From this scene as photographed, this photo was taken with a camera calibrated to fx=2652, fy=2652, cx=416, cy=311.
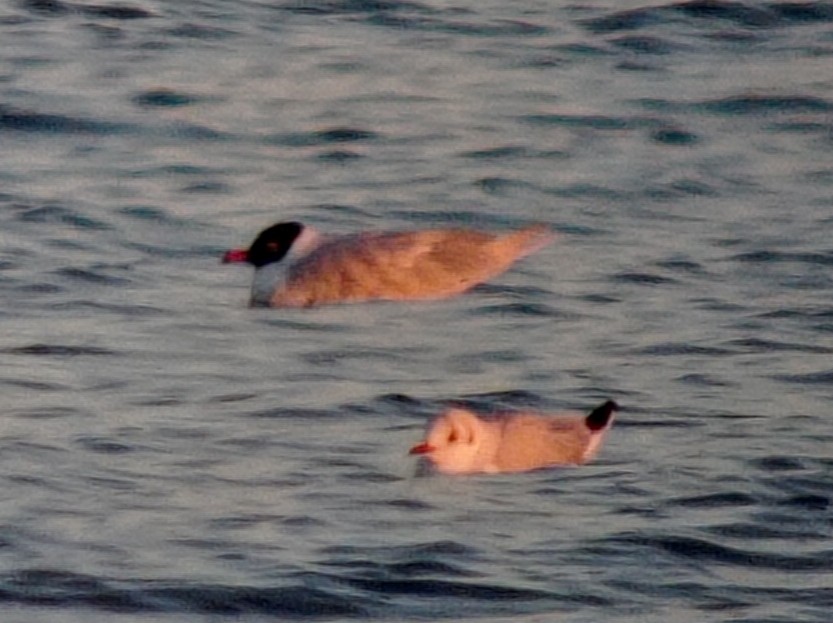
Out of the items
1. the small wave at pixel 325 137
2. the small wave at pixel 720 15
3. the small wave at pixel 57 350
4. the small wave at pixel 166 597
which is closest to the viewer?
the small wave at pixel 166 597

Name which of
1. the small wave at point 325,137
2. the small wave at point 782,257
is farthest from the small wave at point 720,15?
the small wave at point 782,257

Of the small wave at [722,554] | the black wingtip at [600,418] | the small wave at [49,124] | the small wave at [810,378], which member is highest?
the black wingtip at [600,418]

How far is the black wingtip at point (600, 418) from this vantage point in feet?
26.2

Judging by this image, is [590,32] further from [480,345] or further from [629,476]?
[629,476]

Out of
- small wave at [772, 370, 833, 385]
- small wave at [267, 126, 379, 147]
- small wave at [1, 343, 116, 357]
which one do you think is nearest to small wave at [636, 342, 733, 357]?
small wave at [772, 370, 833, 385]

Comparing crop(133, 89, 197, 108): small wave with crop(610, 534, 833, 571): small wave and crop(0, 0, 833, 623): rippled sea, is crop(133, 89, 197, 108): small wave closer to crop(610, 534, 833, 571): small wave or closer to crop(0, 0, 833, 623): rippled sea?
crop(0, 0, 833, 623): rippled sea

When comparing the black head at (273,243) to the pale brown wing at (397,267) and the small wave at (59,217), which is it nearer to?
the pale brown wing at (397,267)

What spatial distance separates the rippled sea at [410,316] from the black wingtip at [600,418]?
10cm

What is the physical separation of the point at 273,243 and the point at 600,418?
7.90 feet

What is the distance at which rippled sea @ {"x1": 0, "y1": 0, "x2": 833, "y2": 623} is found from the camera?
6961 mm

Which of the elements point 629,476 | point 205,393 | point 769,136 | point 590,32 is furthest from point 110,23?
point 629,476

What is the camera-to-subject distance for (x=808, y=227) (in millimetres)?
10703

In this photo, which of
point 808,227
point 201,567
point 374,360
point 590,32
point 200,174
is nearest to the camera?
point 201,567

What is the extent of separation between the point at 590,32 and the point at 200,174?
3316 mm
